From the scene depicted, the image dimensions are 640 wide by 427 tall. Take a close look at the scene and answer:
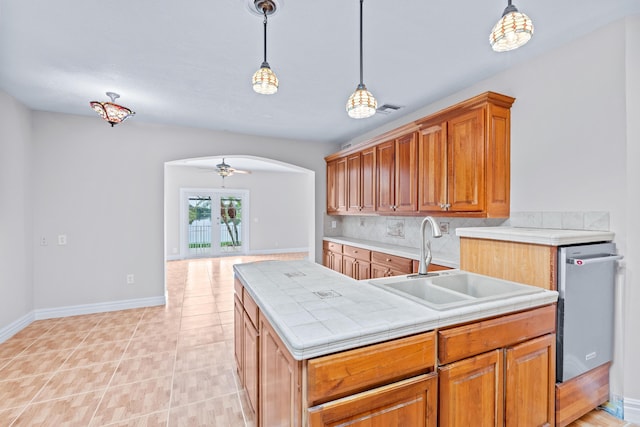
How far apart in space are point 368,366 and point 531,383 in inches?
41.4

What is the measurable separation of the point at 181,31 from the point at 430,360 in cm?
244

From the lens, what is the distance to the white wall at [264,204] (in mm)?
8055

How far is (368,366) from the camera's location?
1053 mm

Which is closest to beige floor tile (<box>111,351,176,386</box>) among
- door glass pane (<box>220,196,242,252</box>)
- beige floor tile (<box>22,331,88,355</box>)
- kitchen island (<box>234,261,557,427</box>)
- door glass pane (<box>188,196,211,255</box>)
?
beige floor tile (<box>22,331,88,355</box>)

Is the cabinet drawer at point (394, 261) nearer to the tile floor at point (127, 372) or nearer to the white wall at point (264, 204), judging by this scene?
the tile floor at point (127, 372)

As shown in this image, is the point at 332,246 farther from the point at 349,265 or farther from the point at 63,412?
the point at 63,412

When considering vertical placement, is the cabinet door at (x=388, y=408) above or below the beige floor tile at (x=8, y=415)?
above

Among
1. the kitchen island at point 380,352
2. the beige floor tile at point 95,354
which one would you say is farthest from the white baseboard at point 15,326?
the kitchen island at point 380,352

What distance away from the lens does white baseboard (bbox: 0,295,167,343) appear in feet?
10.6

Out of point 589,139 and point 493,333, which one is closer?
point 493,333

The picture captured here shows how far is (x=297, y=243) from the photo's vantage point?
950cm

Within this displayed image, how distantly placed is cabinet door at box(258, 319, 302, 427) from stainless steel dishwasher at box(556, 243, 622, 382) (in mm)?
1554

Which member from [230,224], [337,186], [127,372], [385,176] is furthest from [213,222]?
[127,372]

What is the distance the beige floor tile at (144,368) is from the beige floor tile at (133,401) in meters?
0.08
